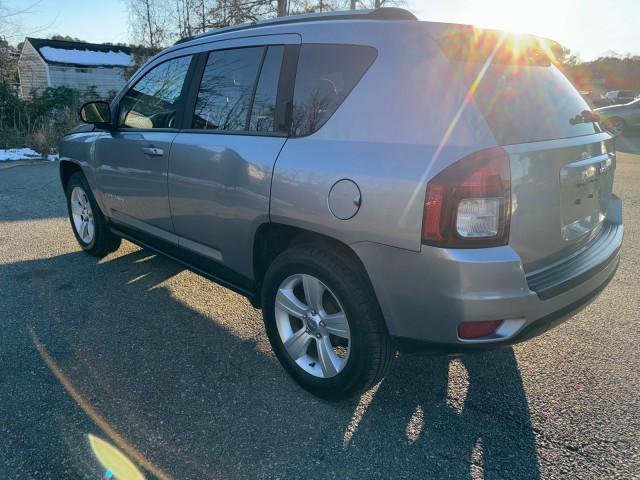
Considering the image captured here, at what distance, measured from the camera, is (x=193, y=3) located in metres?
21.6

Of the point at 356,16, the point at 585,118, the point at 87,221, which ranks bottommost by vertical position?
the point at 87,221

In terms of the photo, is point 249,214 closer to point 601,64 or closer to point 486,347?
point 486,347

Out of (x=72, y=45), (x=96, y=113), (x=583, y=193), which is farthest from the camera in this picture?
(x=72, y=45)

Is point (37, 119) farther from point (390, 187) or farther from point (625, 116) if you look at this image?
point (625, 116)

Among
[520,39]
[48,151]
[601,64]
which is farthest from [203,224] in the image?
[601,64]

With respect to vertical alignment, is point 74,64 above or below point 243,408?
above

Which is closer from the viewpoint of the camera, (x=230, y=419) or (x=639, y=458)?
(x=639, y=458)

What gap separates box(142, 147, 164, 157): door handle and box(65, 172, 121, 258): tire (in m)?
1.36

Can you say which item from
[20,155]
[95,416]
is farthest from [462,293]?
[20,155]

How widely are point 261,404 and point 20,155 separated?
488 inches

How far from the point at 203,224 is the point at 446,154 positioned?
1.73 m

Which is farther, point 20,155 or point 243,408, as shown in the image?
point 20,155

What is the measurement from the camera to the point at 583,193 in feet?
7.37

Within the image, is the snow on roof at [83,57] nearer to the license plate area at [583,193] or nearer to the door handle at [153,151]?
the door handle at [153,151]
